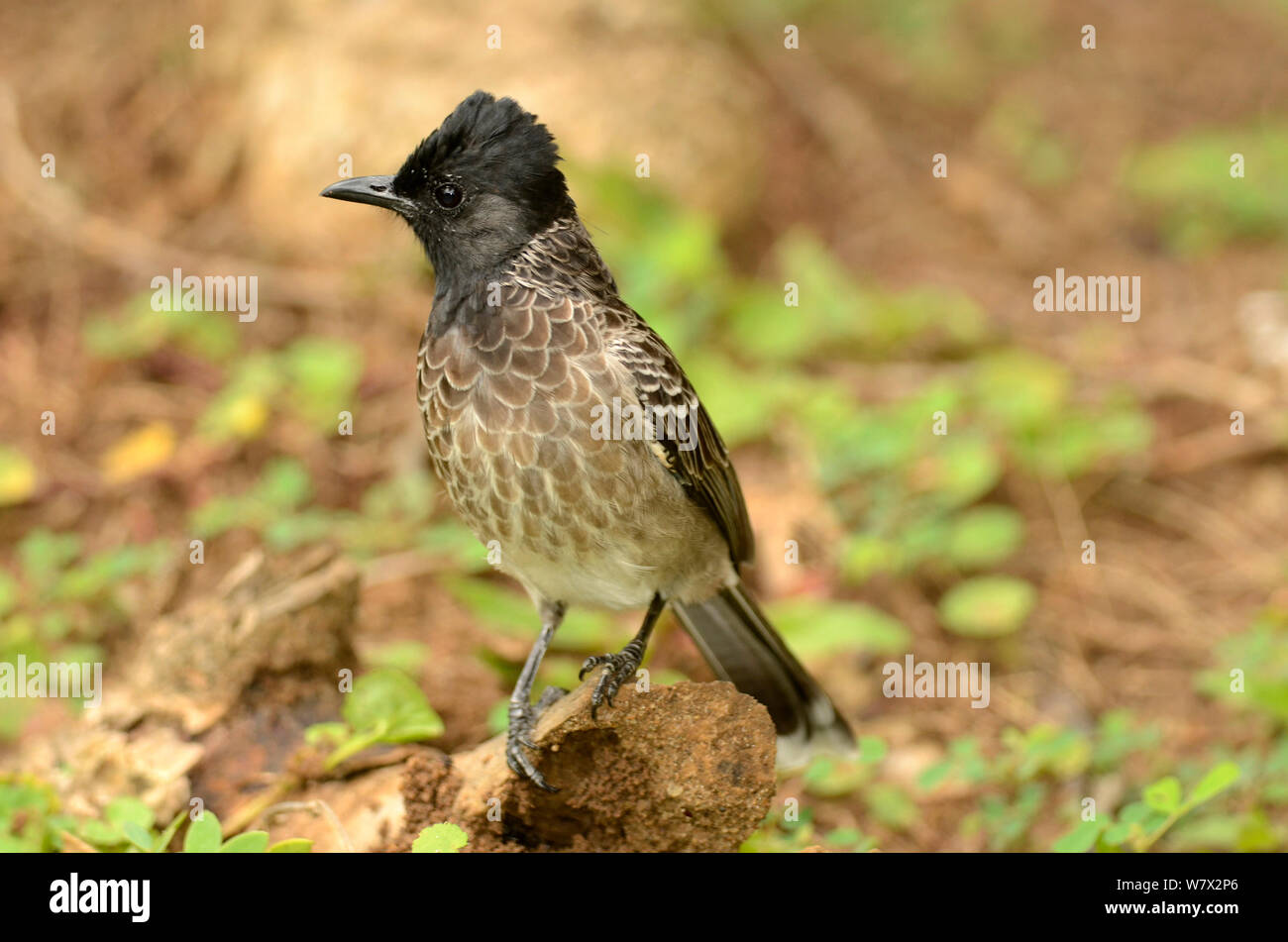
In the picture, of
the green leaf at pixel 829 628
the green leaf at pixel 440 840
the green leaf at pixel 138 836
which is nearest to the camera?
the green leaf at pixel 440 840

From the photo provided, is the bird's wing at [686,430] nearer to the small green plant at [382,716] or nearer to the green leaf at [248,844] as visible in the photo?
the small green plant at [382,716]

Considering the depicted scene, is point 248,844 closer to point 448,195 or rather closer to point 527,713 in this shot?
point 527,713

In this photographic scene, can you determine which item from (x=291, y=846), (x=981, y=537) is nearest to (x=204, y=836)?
(x=291, y=846)

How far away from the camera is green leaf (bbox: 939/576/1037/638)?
564 cm

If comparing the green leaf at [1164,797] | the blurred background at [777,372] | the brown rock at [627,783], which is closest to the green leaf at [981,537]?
the blurred background at [777,372]

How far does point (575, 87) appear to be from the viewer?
767cm

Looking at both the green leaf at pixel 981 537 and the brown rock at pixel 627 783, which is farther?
the green leaf at pixel 981 537

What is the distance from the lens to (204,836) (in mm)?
3457

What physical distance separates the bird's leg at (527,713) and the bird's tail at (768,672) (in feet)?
1.44

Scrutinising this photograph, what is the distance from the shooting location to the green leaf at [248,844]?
135 inches

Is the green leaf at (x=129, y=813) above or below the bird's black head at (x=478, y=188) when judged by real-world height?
below

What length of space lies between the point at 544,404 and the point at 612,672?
0.80 metres

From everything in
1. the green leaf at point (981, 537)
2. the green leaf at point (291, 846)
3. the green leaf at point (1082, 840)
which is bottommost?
the green leaf at point (1082, 840)

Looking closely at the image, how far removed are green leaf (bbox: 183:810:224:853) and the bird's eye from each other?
1.94 meters
